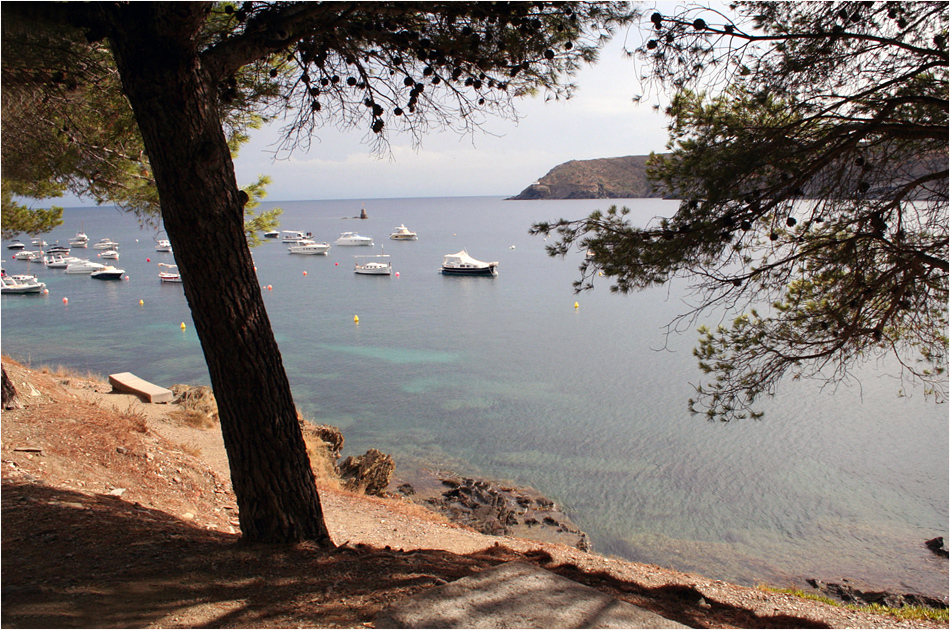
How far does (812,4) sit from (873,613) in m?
4.79

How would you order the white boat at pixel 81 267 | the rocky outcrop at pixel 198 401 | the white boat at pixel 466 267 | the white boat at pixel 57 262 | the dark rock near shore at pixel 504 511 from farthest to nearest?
the white boat at pixel 57 262, the white boat at pixel 81 267, the white boat at pixel 466 267, the dark rock near shore at pixel 504 511, the rocky outcrop at pixel 198 401

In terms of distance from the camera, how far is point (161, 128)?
10.6ft

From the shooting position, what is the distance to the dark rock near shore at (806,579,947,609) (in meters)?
8.25

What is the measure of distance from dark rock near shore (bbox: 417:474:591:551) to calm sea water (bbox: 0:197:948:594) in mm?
450

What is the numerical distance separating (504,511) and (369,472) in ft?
8.82

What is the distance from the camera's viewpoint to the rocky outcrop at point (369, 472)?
413 inches

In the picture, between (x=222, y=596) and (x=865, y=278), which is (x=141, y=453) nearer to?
(x=222, y=596)

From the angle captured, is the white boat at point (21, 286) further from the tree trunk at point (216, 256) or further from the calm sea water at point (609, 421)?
the tree trunk at point (216, 256)

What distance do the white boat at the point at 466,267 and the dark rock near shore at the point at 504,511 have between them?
30.3m

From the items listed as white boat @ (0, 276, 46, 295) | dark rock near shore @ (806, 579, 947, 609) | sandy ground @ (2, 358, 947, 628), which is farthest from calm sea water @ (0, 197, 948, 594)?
sandy ground @ (2, 358, 947, 628)

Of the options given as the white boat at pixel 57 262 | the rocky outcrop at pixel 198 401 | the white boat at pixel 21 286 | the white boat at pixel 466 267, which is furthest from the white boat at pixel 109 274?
the rocky outcrop at pixel 198 401

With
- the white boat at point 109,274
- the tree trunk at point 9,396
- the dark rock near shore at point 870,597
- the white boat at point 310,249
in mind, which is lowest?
the dark rock near shore at point 870,597

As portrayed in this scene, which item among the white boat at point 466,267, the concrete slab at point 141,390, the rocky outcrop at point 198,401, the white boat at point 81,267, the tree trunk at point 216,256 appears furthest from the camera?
the white boat at point 81,267

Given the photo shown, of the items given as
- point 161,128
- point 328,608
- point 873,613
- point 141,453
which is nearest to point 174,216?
point 161,128
